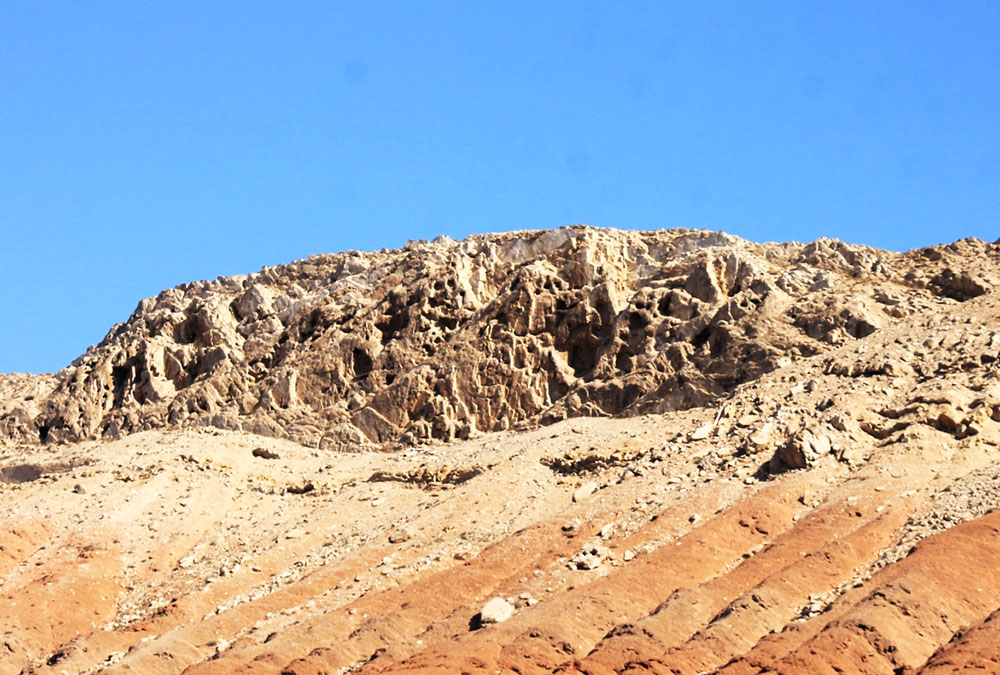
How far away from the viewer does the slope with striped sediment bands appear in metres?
25.5

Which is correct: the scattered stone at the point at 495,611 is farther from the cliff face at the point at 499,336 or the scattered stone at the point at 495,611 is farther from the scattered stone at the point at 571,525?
the cliff face at the point at 499,336

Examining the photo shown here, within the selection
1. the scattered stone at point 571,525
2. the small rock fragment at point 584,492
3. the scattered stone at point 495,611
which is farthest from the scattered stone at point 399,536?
the scattered stone at point 495,611

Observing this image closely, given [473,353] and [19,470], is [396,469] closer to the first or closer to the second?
[473,353]

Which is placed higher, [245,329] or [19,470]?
[245,329]

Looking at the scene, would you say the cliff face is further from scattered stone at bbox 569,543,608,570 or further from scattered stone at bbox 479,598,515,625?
scattered stone at bbox 479,598,515,625

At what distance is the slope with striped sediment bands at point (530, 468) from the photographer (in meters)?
25.5

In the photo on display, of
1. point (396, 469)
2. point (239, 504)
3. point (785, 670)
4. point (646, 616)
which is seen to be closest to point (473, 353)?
point (396, 469)

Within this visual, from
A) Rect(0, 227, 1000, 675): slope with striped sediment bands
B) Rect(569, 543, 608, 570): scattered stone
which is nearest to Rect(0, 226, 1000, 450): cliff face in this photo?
Rect(0, 227, 1000, 675): slope with striped sediment bands

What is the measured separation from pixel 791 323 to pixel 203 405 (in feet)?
64.0

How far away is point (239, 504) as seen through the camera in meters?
38.8

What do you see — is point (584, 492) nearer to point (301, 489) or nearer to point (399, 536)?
point (399, 536)

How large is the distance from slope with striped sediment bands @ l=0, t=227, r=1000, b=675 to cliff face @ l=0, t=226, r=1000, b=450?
0.11 metres

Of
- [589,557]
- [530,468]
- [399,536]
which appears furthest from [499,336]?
[589,557]

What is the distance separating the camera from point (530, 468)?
3572 centimetres
